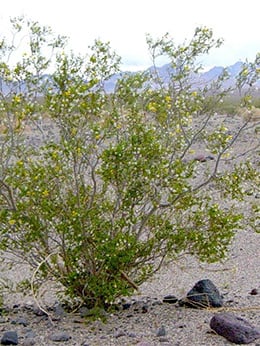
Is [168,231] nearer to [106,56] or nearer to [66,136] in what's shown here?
[66,136]

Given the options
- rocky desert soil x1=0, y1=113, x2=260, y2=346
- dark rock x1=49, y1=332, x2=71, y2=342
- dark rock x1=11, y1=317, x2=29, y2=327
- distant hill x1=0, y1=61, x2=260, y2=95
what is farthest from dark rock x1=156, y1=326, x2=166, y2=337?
distant hill x1=0, y1=61, x2=260, y2=95

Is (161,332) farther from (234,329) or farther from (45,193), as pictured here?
(45,193)

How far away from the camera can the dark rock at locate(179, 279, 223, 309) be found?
6.20 metres

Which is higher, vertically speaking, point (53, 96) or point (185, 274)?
point (53, 96)

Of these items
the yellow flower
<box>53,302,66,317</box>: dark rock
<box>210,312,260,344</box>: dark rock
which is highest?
the yellow flower

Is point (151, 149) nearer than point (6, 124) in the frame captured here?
Yes

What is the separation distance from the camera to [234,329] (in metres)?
5.03

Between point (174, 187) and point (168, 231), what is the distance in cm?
47

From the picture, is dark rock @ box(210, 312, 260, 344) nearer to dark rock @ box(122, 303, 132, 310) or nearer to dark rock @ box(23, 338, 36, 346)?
dark rock @ box(122, 303, 132, 310)

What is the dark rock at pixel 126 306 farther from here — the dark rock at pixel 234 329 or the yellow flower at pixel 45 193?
the yellow flower at pixel 45 193

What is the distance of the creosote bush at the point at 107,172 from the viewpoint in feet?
18.0

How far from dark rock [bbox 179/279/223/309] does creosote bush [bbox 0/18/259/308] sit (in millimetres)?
453

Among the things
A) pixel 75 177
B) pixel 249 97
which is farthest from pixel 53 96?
pixel 249 97

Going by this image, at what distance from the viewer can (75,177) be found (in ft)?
18.5
